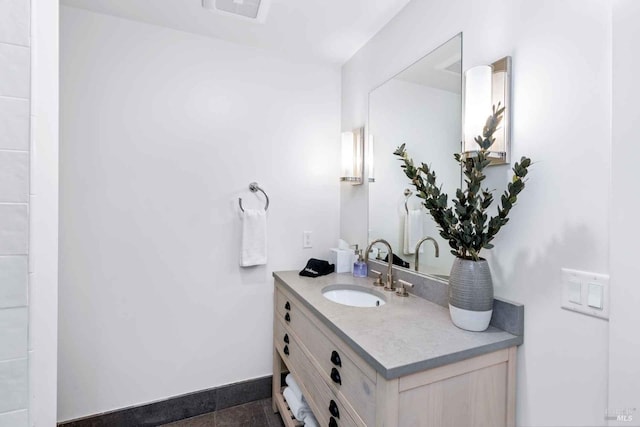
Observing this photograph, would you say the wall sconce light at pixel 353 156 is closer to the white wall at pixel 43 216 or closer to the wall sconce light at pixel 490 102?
the wall sconce light at pixel 490 102

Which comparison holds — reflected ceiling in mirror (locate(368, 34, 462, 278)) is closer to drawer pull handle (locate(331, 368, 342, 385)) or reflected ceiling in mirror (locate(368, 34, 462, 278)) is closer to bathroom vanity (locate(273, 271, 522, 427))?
bathroom vanity (locate(273, 271, 522, 427))

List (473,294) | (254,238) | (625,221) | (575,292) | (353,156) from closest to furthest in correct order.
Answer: (625,221) < (575,292) < (473,294) < (254,238) < (353,156)

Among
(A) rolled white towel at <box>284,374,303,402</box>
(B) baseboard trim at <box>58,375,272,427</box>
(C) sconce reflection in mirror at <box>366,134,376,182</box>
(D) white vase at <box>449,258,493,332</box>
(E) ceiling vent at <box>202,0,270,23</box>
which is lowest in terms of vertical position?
(B) baseboard trim at <box>58,375,272,427</box>

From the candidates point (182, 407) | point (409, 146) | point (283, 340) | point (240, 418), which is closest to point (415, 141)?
point (409, 146)

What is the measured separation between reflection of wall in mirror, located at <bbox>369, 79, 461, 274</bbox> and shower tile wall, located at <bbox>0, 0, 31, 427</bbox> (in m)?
1.43

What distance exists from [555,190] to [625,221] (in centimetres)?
20

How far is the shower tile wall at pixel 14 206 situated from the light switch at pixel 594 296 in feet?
4.77

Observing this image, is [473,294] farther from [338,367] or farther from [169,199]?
[169,199]

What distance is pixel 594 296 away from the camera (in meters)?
0.83

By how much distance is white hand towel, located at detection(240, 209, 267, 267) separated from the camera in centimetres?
188

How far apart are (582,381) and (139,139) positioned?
2.20 m

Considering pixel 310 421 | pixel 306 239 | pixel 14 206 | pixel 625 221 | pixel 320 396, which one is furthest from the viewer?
pixel 306 239

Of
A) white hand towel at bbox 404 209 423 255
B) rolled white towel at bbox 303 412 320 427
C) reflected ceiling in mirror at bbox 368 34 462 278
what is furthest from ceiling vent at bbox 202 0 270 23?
rolled white towel at bbox 303 412 320 427

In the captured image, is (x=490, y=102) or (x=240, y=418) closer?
(x=490, y=102)
